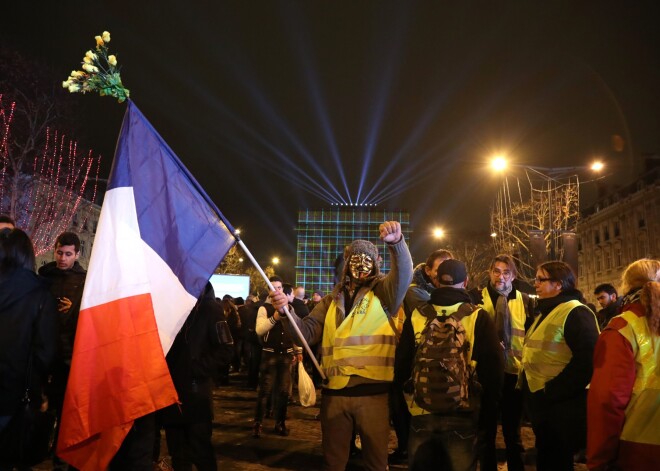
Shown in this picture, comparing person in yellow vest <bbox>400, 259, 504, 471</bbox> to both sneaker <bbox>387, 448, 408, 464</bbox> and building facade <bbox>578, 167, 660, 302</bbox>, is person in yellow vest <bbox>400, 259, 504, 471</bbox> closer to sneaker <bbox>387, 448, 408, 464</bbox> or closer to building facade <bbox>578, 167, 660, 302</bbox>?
sneaker <bbox>387, 448, 408, 464</bbox>

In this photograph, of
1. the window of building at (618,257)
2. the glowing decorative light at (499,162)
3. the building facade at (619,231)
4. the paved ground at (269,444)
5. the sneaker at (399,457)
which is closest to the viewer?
the paved ground at (269,444)

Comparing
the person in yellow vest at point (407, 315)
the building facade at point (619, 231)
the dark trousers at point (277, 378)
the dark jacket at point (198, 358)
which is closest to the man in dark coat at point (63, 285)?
the dark jacket at point (198, 358)

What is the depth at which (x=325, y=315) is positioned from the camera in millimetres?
4750

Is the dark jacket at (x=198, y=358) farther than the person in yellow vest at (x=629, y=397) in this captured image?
Yes

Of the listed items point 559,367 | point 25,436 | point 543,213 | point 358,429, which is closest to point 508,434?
point 559,367

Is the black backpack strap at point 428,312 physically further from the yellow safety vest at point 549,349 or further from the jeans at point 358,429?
the yellow safety vest at point 549,349

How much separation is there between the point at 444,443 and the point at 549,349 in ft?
4.47

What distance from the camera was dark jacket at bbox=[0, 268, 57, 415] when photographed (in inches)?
151

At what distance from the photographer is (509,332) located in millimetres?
6492

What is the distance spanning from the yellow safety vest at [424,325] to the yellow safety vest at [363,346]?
22cm

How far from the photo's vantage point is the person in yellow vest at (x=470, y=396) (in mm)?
3951

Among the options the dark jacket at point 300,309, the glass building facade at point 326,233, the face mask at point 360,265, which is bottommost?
the dark jacket at point 300,309

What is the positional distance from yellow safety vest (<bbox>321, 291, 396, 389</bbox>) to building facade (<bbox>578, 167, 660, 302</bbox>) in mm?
51743

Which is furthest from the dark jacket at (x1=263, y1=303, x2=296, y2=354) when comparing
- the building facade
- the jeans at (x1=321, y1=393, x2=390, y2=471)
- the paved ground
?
the building facade
